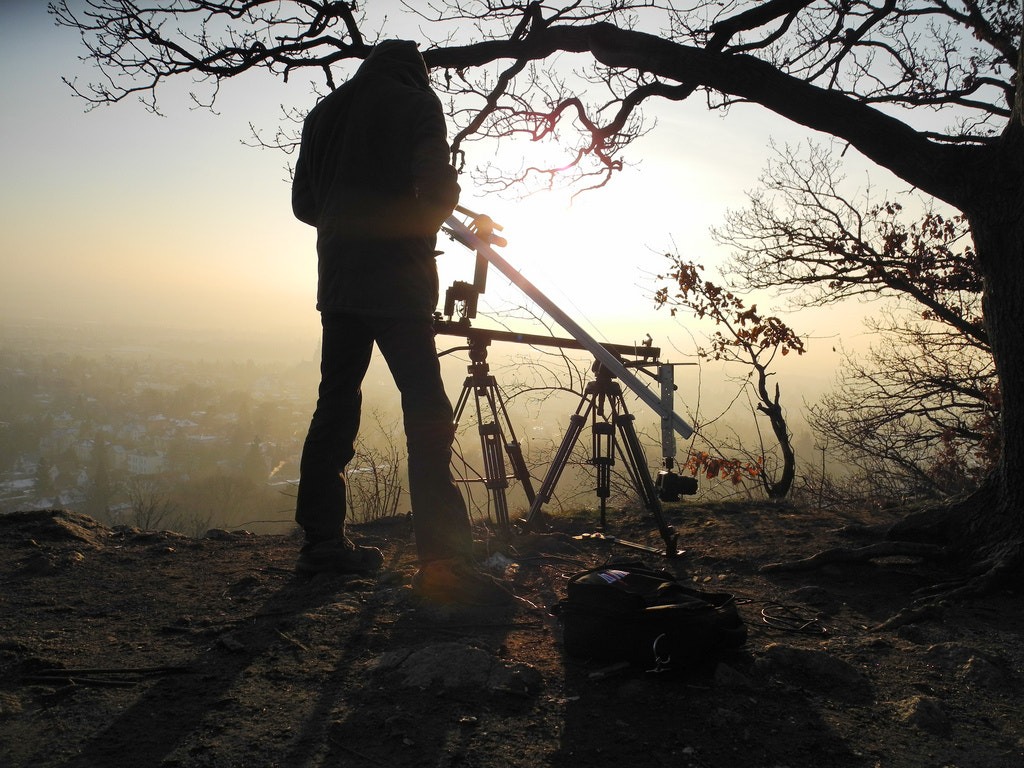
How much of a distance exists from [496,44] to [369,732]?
5.17 m

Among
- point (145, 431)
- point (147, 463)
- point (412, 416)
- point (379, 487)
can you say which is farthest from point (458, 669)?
point (145, 431)

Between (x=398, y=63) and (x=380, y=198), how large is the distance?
2.14 feet

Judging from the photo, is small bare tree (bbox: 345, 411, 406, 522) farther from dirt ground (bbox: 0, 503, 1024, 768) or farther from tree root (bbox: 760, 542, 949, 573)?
tree root (bbox: 760, 542, 949, 573)

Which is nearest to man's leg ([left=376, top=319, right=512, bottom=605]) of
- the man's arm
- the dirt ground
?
the dirt ground

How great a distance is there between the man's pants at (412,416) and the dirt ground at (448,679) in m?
0.34

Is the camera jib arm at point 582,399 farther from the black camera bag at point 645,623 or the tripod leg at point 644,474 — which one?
the black camera bag at point 645,623

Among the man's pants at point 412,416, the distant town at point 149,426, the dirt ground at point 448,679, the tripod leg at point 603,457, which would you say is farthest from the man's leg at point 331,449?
the distant town at point 149,426

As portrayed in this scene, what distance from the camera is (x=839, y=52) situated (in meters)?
5.39

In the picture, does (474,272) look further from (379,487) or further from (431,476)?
(379,487)

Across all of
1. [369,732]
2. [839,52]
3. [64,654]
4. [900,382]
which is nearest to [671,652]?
[369,732]

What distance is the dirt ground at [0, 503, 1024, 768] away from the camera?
1622 millimetres

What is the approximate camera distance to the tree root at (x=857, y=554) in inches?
134

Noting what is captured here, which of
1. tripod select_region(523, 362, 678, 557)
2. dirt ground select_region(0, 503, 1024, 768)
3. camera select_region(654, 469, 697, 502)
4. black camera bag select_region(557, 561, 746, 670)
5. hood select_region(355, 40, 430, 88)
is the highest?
hood select_region(355, 40, 430, 88)

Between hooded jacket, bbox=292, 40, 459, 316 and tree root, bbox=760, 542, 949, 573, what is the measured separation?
7.69 feet
